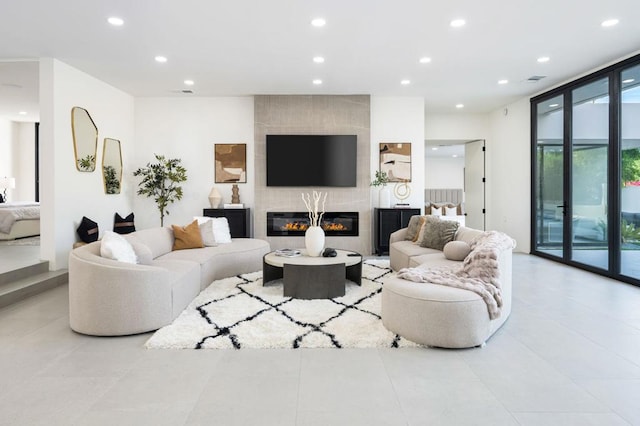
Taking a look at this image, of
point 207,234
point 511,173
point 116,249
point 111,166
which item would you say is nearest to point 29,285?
point 116,249

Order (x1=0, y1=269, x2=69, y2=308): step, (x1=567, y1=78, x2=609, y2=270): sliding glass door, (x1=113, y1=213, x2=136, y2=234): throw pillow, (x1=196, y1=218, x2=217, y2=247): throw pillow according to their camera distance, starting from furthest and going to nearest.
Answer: (x1=113, y1=213, x2=136, y2=234): throw pillow < (x1=567, y1=78, x2=609, y2=270): sliding glass door < (x1=196, y1=218, x2=217, y2=247): throw pillow < (x1=0, y1=269, x2=69, y2=308): step

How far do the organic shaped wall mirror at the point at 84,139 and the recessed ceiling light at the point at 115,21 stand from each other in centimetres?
201

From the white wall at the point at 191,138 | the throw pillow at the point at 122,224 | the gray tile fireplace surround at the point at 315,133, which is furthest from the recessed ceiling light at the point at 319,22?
the throw pillow at the point at 122,224

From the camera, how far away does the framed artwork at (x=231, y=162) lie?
724 cm

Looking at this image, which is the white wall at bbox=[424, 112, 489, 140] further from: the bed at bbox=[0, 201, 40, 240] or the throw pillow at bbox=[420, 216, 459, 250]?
the bed at bbox=[0, 201, 40, 240]

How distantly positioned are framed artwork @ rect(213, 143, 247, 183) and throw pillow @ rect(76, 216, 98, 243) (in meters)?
2.23

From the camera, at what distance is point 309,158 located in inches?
278

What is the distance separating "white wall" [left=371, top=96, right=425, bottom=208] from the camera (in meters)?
7.21

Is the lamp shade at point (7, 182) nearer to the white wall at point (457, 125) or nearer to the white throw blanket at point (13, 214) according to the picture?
the white throw blanket at point (13, 214)

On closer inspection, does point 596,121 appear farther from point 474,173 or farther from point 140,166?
point 140,166

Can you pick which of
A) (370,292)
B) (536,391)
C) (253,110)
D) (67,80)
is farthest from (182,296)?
(253,110)

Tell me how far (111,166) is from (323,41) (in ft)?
13.7

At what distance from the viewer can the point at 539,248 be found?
6.94 meters

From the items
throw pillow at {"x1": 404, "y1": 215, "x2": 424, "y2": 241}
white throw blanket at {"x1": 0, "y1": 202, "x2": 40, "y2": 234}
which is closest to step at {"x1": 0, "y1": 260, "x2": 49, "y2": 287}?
white throw blanket at {"x1": 0, "y1": 202, "x2": 40, "y2": 234}
